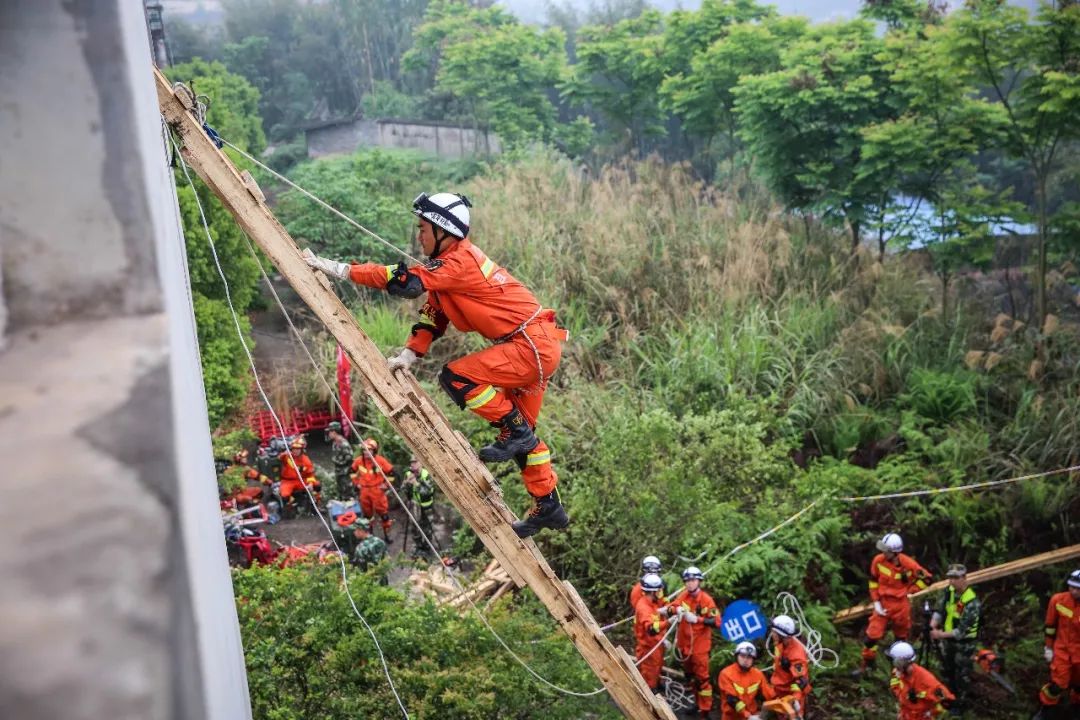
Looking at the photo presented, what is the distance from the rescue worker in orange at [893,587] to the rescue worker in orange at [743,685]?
1.83 metres

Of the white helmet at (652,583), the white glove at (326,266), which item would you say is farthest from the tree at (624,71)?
the white glove at (326,266)

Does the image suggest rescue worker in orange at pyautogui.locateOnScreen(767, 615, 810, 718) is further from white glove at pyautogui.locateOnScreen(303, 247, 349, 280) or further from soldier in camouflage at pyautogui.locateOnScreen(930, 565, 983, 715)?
white glove at pyautogui.locateOnScreen(303, 247, 349, 280)

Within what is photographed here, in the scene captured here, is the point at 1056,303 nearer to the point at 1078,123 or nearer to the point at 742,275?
the point at 1078,123

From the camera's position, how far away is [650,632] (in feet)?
27.1

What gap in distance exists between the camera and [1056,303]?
541 inches

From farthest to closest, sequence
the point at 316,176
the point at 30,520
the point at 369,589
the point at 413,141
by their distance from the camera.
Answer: the point at 413,141, the point at 316,176, the point at 369,589, the point at 30,520

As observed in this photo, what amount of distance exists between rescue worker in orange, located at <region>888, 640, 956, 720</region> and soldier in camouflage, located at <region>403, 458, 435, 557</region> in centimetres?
498

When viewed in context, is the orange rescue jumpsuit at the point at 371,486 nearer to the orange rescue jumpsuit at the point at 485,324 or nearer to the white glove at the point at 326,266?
the orange rescue jumpsuit at the point at 485,324

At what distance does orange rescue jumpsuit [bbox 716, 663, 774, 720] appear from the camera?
24.9 ft

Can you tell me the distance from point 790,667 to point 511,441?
4.01m

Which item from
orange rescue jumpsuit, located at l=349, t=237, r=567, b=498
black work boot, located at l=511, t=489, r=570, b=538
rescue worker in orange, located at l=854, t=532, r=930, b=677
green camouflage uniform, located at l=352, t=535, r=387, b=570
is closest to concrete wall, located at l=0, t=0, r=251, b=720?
orange rescue jumpsuit, located at l=349, t=237, r=567, b=498

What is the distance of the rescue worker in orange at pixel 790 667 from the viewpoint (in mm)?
7613

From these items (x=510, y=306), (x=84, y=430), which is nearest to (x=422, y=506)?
(x=510, y=306)

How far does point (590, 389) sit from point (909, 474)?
4152 millimetres
